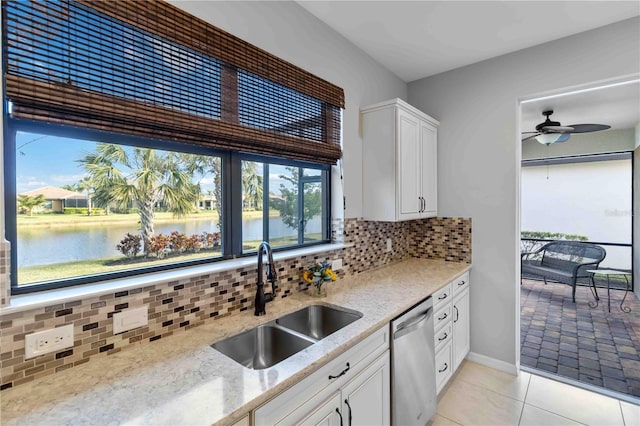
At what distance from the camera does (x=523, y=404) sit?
2221 millimetres

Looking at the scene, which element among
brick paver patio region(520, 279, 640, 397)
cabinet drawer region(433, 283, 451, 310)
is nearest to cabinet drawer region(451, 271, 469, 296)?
cabinet drawer region(433, 283, 451, 310)

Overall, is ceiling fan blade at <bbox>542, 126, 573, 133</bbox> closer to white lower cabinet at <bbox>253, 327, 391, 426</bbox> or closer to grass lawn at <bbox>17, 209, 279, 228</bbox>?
white lower cabinet at <bbox>253, 327, 391, 426</bbox>

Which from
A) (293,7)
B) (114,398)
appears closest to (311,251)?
(114,398)

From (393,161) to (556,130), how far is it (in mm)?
1959

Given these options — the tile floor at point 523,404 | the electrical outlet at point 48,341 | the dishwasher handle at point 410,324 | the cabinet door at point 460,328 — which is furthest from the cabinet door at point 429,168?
the electrical outlet at point 48,341

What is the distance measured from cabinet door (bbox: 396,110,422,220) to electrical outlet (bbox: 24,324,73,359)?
2.11 m

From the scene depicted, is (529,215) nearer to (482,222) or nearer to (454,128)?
(482,222)

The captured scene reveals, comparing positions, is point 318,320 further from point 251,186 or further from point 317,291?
point 251,186

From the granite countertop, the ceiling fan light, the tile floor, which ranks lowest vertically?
the tile floor

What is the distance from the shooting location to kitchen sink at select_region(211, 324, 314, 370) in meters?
1.40

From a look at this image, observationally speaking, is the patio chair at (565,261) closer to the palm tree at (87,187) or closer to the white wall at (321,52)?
the white wall at (321,52)

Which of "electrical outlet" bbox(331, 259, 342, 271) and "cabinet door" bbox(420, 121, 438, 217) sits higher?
"cabinet door" bbox(420, 121, 438, 217)

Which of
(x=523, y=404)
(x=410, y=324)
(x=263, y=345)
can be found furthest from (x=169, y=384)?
(x=523, y=404)

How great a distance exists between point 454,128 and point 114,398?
124 inches
